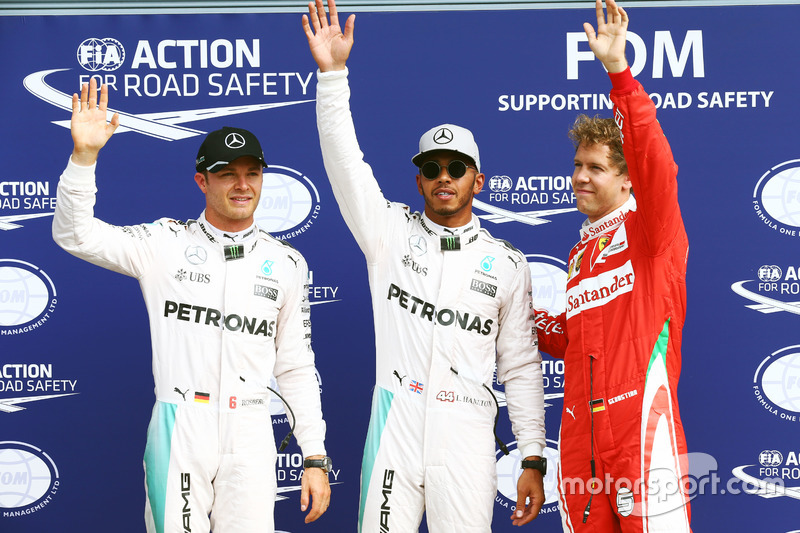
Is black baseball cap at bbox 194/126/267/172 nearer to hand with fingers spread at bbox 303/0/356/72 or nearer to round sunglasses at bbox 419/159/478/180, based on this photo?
hand with fingers spread at bbox 303/0/356/72

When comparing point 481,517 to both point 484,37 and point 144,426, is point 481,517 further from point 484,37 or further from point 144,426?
point 484,37

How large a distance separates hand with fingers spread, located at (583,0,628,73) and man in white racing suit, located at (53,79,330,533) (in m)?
1.13

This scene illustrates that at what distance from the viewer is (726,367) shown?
129 inches

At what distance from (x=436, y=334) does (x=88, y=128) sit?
4.07 ft

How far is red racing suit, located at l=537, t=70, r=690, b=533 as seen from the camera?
2.05m

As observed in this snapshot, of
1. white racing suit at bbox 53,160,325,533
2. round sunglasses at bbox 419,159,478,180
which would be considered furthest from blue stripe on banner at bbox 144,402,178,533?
round sunglasses at bbox 419,159,478,180

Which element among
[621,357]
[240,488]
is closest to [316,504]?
[240,488]

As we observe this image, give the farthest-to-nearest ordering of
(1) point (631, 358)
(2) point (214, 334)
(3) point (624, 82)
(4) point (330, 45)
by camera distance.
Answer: (2) point (214, 334) → (4) point (330, 45) → (1) point (631, 358) → (3) point (624, 82)

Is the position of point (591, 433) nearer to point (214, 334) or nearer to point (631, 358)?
point (631, 358)

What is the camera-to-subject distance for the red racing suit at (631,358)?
2055 mm

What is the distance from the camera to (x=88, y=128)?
2.23 m

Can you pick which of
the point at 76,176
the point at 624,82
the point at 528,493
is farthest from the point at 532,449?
the point at 76,176

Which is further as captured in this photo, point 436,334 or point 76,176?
point 436,334

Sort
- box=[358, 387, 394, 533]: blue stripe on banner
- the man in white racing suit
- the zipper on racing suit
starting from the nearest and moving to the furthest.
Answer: the zipper on racing suit → the man in white racing suit → box=[358, 387, 394, 533]: blue stripe on banner
